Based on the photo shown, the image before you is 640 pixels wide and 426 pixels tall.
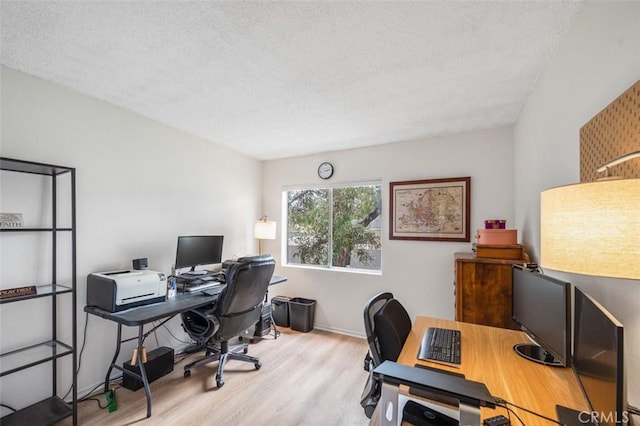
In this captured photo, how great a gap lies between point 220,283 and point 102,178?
4.59ft

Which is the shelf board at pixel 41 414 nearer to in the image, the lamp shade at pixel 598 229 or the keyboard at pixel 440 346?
the keyboard at pixel 440 346

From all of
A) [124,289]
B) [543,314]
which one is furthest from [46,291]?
[543,314]

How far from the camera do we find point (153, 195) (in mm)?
2812

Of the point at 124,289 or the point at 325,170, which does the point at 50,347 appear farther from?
the point at 325,170

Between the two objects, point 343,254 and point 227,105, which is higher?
point 227,105

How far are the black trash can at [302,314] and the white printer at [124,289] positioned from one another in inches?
68.5

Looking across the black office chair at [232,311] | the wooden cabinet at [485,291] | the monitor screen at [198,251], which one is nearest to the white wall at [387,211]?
the wooden cabinet at [485,291]

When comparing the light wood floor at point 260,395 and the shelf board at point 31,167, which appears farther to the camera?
the light wood floor at point 260,395

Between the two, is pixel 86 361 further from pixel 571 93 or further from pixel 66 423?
pixel 571 93

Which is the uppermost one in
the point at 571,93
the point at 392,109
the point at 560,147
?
the point at 392,109

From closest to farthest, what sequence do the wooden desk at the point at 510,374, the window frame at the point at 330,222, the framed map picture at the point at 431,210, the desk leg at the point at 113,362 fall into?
the wooden desk at the point at 510,374 < the desk leg at the point at 113,362 < the framed map picture at the point at 431,210 < the window frame at the point at 330,222

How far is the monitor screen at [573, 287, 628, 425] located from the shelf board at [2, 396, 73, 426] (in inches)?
108

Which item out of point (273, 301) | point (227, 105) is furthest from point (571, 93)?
point (273, 301)

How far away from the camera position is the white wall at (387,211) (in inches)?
115
